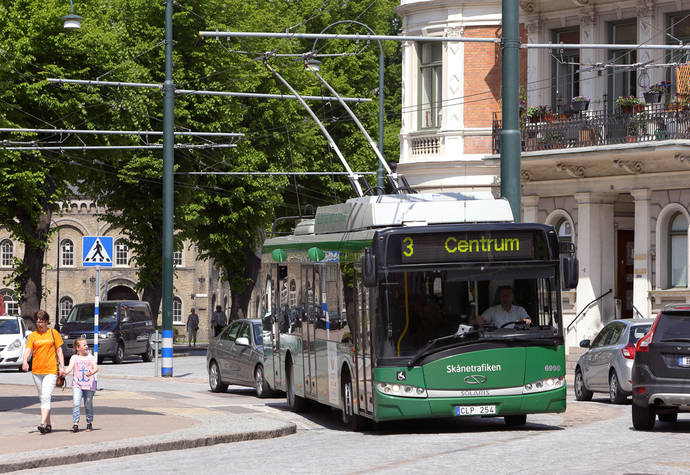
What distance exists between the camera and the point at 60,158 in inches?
1678

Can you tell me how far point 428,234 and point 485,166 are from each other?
849 inches

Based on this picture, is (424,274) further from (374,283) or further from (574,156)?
(574,156)

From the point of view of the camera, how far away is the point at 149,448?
1588 centimetres

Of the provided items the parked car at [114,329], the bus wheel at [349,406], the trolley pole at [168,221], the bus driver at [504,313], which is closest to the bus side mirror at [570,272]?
the bus driver at [504,313]

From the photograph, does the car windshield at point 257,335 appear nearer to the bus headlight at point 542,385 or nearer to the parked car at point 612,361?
the parked car at point 612,361

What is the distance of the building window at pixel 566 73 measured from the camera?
36438 millimetres

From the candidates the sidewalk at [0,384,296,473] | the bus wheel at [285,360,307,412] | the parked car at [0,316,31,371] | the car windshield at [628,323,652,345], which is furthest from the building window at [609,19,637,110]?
the parked car at [0,316,31,371]

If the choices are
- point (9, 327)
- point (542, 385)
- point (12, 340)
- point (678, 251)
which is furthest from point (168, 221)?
point (542, 385)

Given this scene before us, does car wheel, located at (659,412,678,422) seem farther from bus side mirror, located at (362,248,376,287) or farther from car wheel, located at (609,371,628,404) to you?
bus side mirror, located at (362,248,376,287)

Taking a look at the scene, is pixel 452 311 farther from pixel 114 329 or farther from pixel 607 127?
pixel 114 329

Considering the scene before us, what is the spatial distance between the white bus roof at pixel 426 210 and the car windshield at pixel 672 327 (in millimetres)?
2307

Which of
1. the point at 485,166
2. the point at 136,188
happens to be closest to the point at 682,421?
the point at 485,166

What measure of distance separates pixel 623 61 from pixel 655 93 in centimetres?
293

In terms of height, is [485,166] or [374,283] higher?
[485,166]
